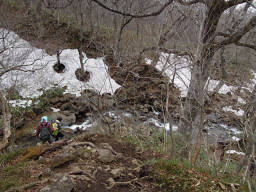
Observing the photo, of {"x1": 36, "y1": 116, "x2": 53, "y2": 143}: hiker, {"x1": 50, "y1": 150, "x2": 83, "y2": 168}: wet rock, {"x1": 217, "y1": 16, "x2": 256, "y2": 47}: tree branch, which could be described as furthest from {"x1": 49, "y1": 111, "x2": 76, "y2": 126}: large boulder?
{"x1": 217, "y1": 16, "x2": 256, "y2": 47}: tree branch

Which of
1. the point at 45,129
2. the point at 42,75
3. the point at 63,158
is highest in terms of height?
the point at 42,75

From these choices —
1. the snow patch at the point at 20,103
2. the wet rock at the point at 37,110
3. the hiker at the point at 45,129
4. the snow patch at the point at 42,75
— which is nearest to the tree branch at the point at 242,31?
the hiker at the point at 45,129

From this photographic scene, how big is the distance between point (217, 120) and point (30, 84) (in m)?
11.9

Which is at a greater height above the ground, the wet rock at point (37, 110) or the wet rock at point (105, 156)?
the wet rock at point (37, 110)

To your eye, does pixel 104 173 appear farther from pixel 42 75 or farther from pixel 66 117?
pixel 42 75

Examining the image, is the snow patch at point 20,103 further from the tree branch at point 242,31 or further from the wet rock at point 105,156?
the tree branch at point 242,31

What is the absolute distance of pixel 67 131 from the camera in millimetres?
9188

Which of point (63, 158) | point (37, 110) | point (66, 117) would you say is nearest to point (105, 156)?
point (63, 158)

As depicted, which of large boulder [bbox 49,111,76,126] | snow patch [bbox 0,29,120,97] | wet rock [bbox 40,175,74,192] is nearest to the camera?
wet rock [bbox 40,175,74,192]

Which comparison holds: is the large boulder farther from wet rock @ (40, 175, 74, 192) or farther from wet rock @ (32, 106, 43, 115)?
wet rock @ (40, 175, 74, 192)

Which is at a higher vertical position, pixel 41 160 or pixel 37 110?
pixel 37 110

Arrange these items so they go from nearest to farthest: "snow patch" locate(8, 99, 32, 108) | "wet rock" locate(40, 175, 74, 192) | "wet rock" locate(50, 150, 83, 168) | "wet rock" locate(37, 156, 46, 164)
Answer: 1. "wet rock" locate(40, 175, 74, 192)
2. "wet rock" locate(50, 150, 83, 168)
3. "wet rock" locate(37, 156, 46, 164)
4. "snow patch" locate(8, 99, 32, 108)

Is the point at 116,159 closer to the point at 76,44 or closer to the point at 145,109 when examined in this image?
the point at 145,109

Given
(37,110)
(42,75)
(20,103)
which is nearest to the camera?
(37,110)
